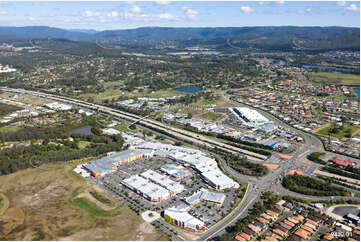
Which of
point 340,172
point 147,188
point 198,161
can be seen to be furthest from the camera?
point 198,161

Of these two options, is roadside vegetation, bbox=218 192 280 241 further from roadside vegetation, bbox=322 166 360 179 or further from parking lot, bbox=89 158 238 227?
roadside vegetation, bbox=322 166 360 179

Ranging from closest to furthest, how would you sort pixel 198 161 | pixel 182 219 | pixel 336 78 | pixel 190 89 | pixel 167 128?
pixel 182 219
pixel 198 161
pixel 167 128
pixel 190 89
pixel 336 78

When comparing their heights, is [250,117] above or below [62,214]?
above

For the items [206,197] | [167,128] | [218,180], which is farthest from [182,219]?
[167,128]

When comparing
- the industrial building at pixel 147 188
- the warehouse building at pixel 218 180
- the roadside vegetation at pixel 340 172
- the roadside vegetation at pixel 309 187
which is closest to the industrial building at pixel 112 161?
the industrial building at pixel 147 188

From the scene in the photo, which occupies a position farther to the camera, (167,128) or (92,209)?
(167,128)

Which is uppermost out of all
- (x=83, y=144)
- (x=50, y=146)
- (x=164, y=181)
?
(x=50, y=146)

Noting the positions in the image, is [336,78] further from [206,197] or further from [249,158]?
[206,197]
